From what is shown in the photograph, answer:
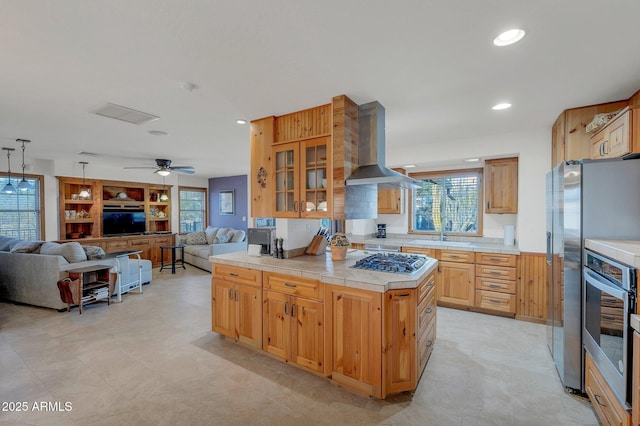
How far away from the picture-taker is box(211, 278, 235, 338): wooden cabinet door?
3.01 metres

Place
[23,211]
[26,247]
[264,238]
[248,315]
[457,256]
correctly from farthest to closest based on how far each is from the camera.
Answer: [23,211], [26,247], [457,256], [264,238], [248,315]

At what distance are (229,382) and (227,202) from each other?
282 inches

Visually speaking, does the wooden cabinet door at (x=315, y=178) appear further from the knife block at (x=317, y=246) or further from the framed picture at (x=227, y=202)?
the framed picture at (x=227, y=202)

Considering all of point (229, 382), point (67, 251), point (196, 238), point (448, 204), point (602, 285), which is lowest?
point (229, 382)

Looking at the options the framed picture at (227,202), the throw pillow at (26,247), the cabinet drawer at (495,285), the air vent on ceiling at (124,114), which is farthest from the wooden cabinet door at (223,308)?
the framed picture at (227,202)

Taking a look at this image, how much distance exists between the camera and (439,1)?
147 cm

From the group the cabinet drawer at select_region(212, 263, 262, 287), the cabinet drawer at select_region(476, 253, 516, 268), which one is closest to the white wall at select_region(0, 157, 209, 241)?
the cabinet drawer at select_region(212, 263, 262, 287)

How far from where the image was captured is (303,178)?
2.98m

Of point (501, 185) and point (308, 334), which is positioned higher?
point (501, 185)

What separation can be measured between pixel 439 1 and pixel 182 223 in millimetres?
8897

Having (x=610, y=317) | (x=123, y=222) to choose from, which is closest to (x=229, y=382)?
(x=610, y=317)

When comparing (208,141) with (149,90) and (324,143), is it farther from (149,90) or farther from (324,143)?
(324,143)

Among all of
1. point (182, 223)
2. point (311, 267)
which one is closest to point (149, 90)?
point (311, 267)

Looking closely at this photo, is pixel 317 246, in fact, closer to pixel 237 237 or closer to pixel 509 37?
pixel 509 37
